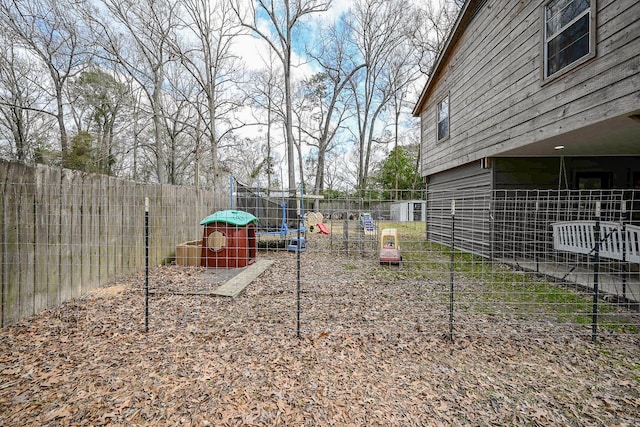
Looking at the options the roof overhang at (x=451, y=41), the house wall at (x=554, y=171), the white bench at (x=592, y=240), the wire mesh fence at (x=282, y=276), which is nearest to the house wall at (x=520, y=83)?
the roof overhang at (x=451, y=41)

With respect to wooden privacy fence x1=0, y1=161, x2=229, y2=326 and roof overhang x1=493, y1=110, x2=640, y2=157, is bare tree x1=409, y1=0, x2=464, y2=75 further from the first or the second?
wooden privacy fence x1=0, y1=161, x2=229, y2=326

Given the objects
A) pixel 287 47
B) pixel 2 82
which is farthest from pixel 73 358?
pixel 287 47

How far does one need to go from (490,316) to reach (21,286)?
18.5 feet

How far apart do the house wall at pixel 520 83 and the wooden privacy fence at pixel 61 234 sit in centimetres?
718

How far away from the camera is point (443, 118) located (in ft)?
31.9

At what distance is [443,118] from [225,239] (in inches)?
303

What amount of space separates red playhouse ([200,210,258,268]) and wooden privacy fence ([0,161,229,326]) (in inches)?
47.1

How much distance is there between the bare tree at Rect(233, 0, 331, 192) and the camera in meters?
15.1

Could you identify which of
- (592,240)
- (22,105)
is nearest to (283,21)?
(22,105)

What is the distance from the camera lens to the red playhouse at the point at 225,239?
6266 mm

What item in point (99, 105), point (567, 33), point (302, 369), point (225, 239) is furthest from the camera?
point (99, 105)

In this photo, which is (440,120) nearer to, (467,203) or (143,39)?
(467,203)

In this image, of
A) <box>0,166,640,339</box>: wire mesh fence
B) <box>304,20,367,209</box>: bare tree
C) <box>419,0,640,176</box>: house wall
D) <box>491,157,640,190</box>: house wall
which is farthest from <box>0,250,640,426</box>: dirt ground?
<box>304,20,367,209</box>: bare tree

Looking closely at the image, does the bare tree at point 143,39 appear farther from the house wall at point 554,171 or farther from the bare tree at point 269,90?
the house wall at point 554,171
